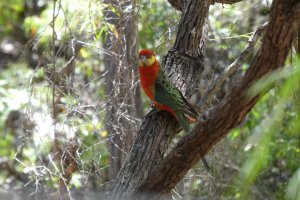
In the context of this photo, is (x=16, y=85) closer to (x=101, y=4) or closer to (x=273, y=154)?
(x=101, y=4)

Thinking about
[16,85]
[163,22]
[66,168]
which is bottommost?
[66,168]

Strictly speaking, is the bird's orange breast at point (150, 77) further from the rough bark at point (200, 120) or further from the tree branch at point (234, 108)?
the tree branch at point (234, 108)

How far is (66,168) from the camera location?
4641mm

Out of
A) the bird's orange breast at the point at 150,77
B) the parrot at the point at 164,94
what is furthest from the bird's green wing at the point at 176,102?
the bird's orange breast at the point at 150,77

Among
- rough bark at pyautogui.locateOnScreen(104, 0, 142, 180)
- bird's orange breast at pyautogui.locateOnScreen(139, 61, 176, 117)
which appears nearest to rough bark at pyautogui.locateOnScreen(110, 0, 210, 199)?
bird's orange breast at pyautogui.locateOnScreen(139, 61, 176, 117)

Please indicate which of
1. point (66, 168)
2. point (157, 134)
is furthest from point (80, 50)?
point (157, 134)

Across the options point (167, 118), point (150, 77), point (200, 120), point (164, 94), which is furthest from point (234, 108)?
point (150, 77)

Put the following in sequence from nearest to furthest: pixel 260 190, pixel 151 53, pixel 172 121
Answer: pixel 172 121 → pixel 151 53 → pixel 260 190

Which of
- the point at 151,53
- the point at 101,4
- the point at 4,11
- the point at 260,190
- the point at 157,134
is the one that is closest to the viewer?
the point at 157,134

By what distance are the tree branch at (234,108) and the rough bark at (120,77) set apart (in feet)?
5.79

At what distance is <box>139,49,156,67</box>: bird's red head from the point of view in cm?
422

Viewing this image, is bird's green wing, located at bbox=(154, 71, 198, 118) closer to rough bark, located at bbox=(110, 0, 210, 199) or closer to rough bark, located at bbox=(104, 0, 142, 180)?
rough bark, located at bbox=(110, 0, 210, 199)

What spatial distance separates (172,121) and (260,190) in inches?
93.9

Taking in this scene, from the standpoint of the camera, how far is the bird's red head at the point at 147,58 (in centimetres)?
422
